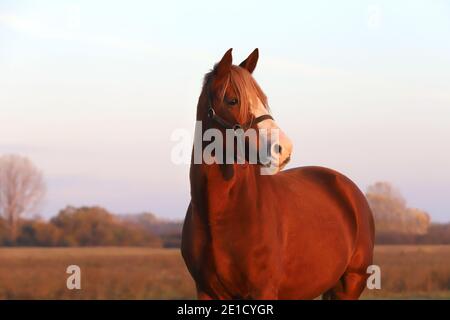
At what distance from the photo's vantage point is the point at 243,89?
5.70 metres

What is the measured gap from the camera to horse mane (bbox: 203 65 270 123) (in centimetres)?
570

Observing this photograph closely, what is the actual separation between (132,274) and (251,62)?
19.6m

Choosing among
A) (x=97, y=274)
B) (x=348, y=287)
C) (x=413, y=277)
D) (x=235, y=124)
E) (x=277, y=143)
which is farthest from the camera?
(x=97, y=274)

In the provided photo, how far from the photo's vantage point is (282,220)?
247 inches

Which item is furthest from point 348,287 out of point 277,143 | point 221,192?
point 277,143

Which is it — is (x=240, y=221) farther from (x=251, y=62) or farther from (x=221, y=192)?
(x=251, y=62)

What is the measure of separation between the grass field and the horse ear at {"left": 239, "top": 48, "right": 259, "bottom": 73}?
13.8 meters

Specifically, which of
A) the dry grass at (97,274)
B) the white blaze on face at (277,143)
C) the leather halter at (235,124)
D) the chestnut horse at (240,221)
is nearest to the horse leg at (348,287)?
the chestnut horse at (240,221)

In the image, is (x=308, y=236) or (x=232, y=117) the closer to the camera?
(x=232, y=117)

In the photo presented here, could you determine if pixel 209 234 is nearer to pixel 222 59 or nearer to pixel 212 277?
pixel 212 277
